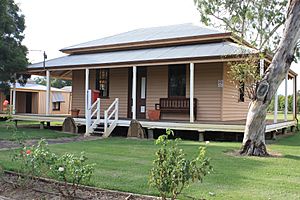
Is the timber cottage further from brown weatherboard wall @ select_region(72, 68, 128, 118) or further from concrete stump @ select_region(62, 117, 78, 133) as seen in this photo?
concrete stump @ select_region(62, 117, 78, 133)

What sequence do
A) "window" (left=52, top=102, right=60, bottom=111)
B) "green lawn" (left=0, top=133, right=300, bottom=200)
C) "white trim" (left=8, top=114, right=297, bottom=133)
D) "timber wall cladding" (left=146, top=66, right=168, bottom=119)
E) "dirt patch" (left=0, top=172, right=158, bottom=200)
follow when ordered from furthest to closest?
"window" (left=52, top=102, right=60, bottom=111), "timber wall cladding" (left=146, top=66, right=168, bottom=119), "white trim" (left=8, top=114, right=297, bottom=133), "green lawn" (left=0, top=133, right=300, bottom=200), "dirt patch" (left=0, top=172, right=158, bottom=200)

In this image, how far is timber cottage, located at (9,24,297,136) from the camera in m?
13.6

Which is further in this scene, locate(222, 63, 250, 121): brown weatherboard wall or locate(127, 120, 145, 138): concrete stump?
locate(222, 63, 250, 121): brown weatherboard wall

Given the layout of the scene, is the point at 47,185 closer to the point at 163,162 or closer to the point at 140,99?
the point at 163,162

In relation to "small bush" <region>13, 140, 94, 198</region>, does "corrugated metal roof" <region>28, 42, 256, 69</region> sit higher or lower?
higher

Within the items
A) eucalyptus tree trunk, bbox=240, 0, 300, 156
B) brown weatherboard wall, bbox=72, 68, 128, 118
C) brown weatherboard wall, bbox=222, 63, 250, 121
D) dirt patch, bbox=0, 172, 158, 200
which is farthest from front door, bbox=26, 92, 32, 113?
dirt patch, bbox=0, 172, 158, 200

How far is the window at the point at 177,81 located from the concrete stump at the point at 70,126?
4697 mm

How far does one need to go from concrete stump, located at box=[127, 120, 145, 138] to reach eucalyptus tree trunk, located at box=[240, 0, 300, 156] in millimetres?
5374

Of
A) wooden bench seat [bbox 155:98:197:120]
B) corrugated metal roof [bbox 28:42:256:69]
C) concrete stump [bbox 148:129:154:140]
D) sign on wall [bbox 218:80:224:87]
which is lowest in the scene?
concrete stump [bbox 148:129:154:140]

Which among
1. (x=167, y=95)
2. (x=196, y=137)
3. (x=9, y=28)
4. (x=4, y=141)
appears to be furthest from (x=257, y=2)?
(x=4, y=141)

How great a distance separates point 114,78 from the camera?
17.8 metres

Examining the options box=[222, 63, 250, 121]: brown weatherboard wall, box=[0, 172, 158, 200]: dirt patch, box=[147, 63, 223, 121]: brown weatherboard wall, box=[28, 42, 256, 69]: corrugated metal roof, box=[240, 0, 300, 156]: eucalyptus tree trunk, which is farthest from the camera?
box=[222, 63, 250, 121]: brown weatherboard wall

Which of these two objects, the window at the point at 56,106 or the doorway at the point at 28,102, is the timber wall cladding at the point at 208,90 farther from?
the window at the point at 56,106

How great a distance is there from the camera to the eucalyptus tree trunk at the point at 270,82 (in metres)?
8.95
